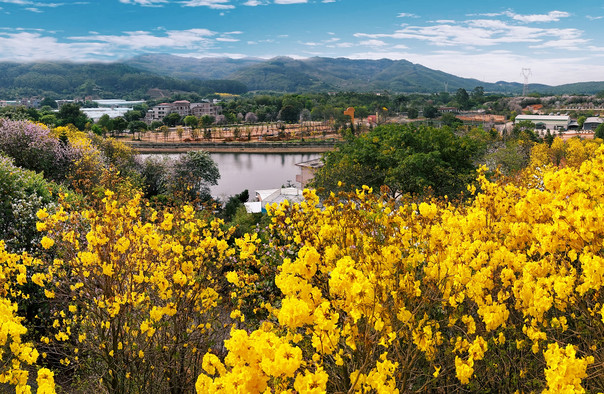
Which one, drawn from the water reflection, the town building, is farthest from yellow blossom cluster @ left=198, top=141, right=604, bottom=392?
the town building

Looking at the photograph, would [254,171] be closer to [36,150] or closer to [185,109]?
[36,150]

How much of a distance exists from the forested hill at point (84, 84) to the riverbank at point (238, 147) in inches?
4471

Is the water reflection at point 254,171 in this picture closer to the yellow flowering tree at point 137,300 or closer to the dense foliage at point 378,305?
the yellow flowering tree at point 137,300

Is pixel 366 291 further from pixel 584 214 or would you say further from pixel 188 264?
pixel 188 264

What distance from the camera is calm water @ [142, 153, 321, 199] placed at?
31062 millimetres

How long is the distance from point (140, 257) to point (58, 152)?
498 inches

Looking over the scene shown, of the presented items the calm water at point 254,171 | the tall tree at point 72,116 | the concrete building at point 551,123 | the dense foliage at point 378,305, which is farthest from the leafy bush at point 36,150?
the concrete building at point 551,123

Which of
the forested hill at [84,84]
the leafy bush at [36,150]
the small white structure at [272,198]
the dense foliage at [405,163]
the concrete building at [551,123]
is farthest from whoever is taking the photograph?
the forested hill at [84,84]

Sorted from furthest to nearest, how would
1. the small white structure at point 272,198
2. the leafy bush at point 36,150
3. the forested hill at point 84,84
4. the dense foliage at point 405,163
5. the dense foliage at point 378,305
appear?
the forested hill at point 84,84 → the small white structure at point 272,198 → the leafy bush at point 36,150 → the dense foliage at point 405,163 → the dense foliage at point 378,305

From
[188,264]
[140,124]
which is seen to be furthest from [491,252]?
[140,124]

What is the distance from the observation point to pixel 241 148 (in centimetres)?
5100

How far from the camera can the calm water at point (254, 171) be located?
31062 mm

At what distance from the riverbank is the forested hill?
113553 mm

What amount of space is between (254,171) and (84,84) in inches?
5979
